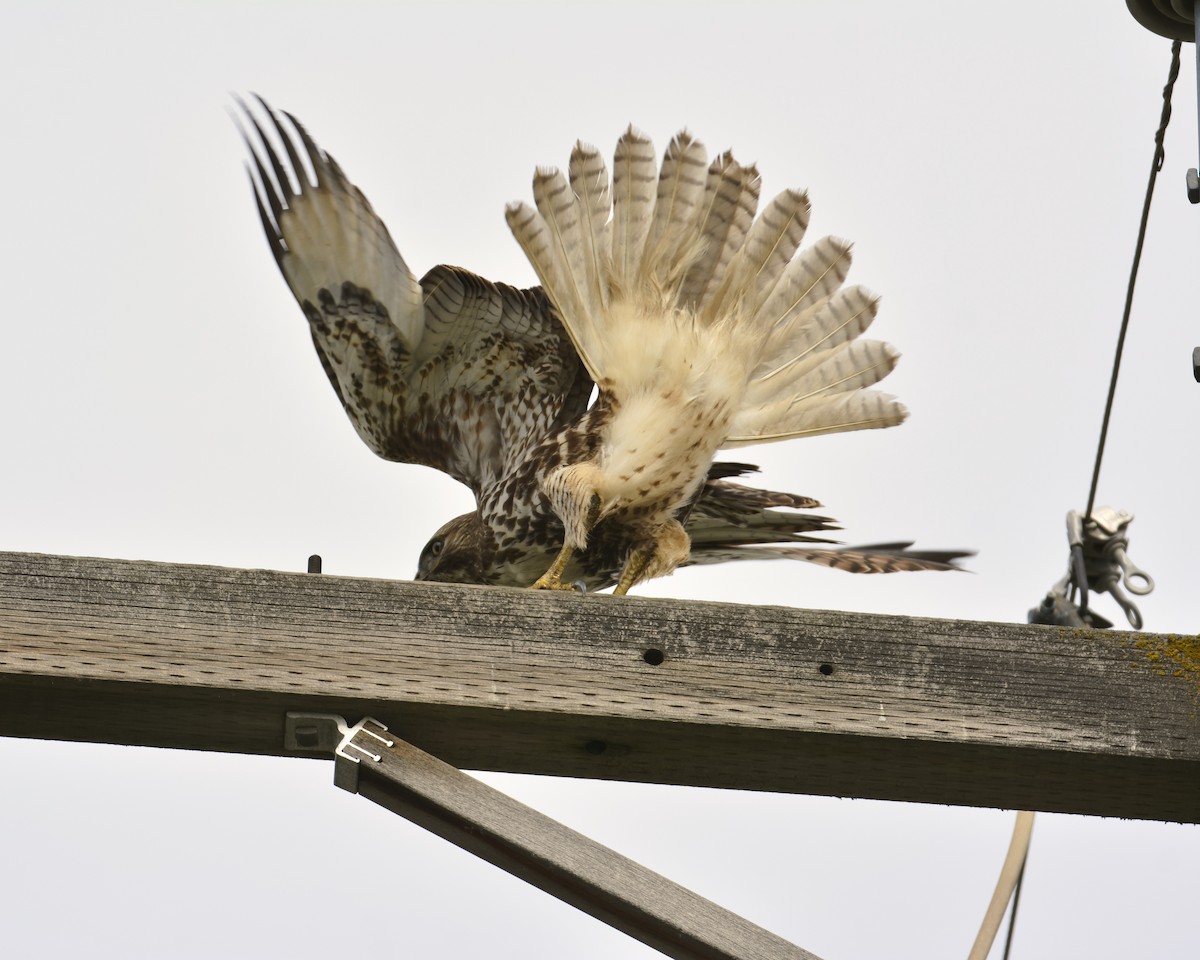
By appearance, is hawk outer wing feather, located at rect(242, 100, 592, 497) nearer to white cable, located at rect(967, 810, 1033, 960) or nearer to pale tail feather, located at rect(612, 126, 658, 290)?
pale tail feather, located at rect(612, 126, 658, 290)

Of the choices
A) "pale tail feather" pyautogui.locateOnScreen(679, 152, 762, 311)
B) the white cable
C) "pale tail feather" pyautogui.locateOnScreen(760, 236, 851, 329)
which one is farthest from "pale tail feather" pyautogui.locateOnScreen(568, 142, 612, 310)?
the white cable

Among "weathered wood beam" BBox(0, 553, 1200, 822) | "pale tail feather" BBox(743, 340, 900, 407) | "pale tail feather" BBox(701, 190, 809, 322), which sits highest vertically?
"pale tail feather" BBox(701, 190, 809, 322)

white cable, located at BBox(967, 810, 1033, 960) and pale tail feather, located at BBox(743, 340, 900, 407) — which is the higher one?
pale tail feather, located at BBox(743, 340, 900, 407)

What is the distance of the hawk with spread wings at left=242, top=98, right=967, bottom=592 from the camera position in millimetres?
3271

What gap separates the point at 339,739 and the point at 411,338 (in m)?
1.97

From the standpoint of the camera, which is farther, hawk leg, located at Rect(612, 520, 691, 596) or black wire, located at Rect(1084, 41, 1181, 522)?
hawk leg, located at Rect(612, 520, 691, 596)

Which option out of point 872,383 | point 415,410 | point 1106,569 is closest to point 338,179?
point 415,410

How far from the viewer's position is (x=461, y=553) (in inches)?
145

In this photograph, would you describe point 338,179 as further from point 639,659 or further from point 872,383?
point 639,659

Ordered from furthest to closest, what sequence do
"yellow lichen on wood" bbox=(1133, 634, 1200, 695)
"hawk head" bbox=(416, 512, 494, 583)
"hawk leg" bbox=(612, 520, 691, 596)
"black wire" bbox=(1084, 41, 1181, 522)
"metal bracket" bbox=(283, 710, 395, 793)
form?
1. "hawk head" bbox=(416, 512, 494, 583)
2. "hawk leg" bbox=(612, 520, 691, 596)
3. "black wire" bbox=(1084, 41, 1181, 522)
4. "yellow lichen on wood" bbox=(1133, 634, 1200, 695)
5. "metal bracket" bbox=(283, 710, 395, 793)

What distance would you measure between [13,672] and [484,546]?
1.97 metres

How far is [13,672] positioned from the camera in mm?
1722

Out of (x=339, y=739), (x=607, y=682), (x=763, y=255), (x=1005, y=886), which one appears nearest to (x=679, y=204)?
(x=763, y=255)

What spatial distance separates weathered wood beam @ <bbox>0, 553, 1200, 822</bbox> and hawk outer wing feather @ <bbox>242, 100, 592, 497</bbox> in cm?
177
